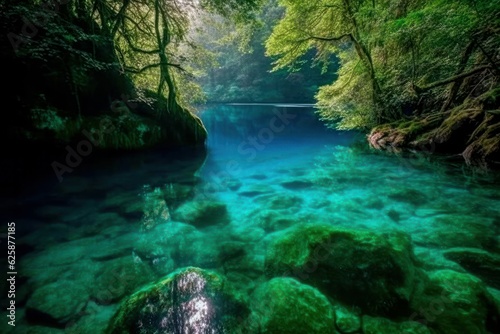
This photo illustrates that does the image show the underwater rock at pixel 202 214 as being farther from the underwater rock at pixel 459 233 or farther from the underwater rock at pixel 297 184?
the underwater rock at pixel 459 233

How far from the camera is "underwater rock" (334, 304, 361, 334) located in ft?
9.26

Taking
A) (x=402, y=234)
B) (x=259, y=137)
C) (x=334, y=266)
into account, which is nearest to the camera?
(x=334, y=266)

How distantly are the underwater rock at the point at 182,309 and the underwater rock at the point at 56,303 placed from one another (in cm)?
81

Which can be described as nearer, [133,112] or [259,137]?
[133,112]

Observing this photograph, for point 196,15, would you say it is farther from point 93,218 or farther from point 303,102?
point 303,102

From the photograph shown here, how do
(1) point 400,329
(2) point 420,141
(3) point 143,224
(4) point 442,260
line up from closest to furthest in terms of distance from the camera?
(1) point 400,329 < (4) point 442,260 < (3) point 143,224 < (2) point 420,141

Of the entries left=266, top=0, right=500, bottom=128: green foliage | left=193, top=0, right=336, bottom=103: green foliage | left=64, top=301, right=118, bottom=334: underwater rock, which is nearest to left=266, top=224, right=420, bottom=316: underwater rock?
left=64, top=301, right=118, bottom=334: underwater rock

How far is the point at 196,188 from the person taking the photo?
27.0ft

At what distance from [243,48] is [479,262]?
1554 centimetres

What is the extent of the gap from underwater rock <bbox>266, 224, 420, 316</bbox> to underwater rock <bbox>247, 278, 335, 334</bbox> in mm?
232

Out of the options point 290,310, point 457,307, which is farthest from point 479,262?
point 290,310

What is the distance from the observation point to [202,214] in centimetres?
612

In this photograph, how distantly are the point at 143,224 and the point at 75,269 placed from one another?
1.68 metres

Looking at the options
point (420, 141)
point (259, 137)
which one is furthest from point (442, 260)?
point (259, 137)
